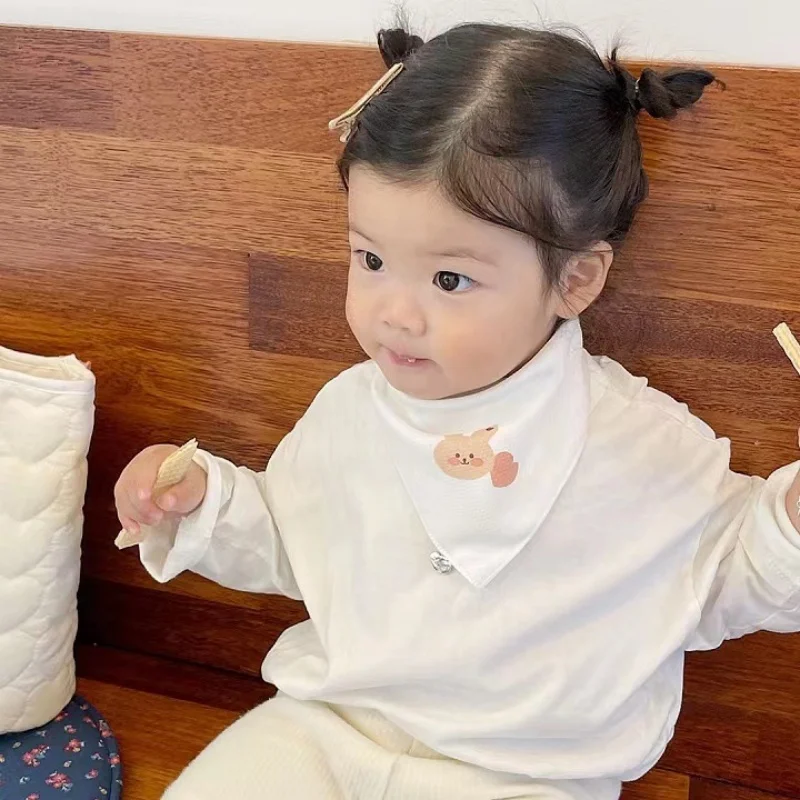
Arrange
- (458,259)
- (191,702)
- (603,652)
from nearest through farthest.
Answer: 1. (458,259)
2. (603,652)
3. (191,702)

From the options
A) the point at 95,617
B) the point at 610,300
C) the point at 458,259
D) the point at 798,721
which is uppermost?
the point at 458,259

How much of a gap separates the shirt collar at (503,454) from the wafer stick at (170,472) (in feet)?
0.61

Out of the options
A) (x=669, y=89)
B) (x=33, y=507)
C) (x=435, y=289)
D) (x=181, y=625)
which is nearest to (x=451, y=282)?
(x=435, y=289)

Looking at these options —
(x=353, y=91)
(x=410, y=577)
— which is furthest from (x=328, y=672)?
(x=353, y=91)

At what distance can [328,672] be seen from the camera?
87 centimetres

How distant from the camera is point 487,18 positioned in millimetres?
844

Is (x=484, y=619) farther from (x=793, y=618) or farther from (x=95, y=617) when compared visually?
(x=95, y=617)

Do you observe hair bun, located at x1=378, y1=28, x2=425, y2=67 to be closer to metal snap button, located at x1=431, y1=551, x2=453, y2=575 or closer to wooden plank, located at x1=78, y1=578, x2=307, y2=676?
metal snap button, located at x1=431, y1=551, x2=453, y2=575

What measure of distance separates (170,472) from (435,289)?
27cm

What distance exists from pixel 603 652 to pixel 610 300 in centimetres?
30

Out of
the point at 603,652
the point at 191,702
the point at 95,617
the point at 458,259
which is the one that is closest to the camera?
the point at 458,259

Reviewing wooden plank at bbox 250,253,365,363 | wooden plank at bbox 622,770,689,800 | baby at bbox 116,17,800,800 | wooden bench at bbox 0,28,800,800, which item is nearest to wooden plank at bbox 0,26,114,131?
wooden bench at bbox 0,28,800,800

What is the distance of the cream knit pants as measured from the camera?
83 centimetres

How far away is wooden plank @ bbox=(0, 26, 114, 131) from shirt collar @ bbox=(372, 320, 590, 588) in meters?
→ 0.45
